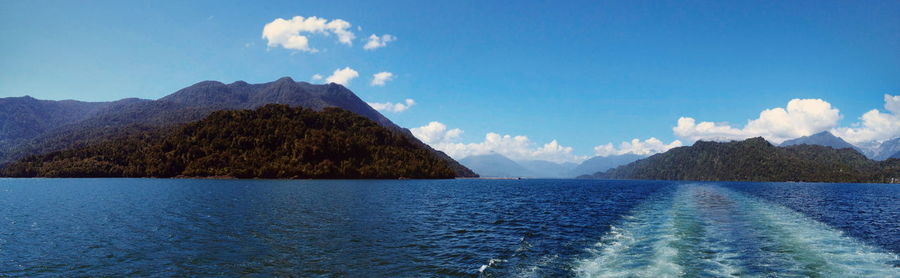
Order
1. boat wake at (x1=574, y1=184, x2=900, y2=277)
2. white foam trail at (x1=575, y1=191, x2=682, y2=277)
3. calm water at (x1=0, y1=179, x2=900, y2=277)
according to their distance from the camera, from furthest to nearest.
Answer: calm water at (x1=0, y1=179, x2=900, y2=277) < boat wake at (x1=574, y1=184, x2=900, y2=277) < white foam trail at (x1=575, y1=191, x2=682, y2=277)

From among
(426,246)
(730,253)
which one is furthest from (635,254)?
(426,246)

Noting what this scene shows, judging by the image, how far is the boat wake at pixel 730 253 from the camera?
24484 millimetres

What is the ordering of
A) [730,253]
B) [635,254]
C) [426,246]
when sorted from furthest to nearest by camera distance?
[426,246] < [730,253] < [635,254]

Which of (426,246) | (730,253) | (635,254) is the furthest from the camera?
(426,246)

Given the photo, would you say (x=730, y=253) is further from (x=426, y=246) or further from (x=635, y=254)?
(x=426, y=246)

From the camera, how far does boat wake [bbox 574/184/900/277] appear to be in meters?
24.5

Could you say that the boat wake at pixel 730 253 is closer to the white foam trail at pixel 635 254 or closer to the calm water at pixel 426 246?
the white foam trail at pixel 635 254

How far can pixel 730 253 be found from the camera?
97.3ft

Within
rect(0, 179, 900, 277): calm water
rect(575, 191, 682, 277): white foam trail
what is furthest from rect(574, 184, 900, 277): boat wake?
rect(0, 179, 900, 277): calm water

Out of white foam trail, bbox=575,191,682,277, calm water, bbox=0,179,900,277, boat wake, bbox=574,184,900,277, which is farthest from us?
calm water, bbox=0,179,900,277

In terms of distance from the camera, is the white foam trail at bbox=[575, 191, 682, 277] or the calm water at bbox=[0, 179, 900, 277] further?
the calm water at bbox=[0, 179, 900, 277]

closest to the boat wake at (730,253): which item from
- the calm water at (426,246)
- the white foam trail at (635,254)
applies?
the white foam trail at (635,254)

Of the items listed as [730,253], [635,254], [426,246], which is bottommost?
[426,246]

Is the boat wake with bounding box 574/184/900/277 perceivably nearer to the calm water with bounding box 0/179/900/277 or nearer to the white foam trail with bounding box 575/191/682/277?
the white foam trail with bounding box 575/191/682/277
